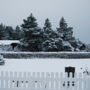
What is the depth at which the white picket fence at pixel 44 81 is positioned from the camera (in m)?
6.94

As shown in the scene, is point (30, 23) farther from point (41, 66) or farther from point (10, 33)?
point (10, 33)

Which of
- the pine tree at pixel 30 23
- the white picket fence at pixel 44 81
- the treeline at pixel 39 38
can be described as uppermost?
the pine tree at pixel 30 23

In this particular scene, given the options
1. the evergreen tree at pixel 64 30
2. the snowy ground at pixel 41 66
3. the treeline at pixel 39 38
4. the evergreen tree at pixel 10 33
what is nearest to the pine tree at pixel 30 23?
the treeline at pixel 39 38

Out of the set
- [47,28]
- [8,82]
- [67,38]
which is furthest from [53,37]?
[8,82]

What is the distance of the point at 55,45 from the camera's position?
3547cm

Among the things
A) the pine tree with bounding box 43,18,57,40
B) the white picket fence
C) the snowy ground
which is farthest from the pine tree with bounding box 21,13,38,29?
the white picket fence

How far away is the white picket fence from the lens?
6.94 metres

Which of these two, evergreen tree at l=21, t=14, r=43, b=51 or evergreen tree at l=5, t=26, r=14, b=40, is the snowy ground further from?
evergreen tree at l=5, t=26, r=14, b=40

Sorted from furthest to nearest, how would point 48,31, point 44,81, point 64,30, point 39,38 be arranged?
point 64,30 → point 48,31 → point 39,38 → point 44,81

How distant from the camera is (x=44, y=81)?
702 centimetres

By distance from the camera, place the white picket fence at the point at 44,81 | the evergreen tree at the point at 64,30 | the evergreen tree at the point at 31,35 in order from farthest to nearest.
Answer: the evergreen tree at the point at 64,30, the evergreen tree at the point at 31,35, the white picket fence at the point at 44,81

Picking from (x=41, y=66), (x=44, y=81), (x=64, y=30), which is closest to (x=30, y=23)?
(x=64, y=30)

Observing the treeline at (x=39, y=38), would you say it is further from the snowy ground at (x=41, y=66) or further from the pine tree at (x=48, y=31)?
the snowy ground at (x=41, y=66)

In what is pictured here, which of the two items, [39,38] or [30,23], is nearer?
[39,38]
